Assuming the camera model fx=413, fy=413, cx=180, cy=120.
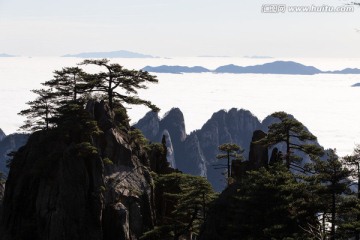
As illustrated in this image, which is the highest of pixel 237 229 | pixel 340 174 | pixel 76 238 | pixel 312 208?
pixel 340 174

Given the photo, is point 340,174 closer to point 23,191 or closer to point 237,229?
point 237,229

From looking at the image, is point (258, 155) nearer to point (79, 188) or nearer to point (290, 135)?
point (290, 135)

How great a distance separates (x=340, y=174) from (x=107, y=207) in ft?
76.3

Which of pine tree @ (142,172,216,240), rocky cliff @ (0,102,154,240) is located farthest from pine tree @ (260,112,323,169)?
rocky cliff @ (0,102,154,240)

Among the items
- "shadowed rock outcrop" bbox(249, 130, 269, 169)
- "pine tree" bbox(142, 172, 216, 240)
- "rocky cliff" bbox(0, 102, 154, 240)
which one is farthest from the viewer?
"shadowed rock outcrop" bbox(249, 130, 269, 169)

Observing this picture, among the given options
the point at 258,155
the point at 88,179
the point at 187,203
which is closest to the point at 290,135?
the point at 258,155

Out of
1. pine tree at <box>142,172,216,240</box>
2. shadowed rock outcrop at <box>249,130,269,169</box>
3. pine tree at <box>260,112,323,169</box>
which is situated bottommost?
pine tree at <box>142,172,216,240</box>

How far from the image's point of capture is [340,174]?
31484mm

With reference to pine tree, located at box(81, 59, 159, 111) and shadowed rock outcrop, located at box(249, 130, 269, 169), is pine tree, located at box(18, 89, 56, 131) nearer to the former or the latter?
pine tree, located at box(81, 59, 159, 111)

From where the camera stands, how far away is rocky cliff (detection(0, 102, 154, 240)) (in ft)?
133

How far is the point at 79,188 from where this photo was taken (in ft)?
135

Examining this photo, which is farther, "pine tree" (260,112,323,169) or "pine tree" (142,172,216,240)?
"pine tree" (260,112,323,169)

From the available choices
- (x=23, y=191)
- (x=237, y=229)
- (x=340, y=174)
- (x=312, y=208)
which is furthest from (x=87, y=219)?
(x=340, y=174)

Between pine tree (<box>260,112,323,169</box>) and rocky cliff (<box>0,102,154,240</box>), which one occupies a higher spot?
pine tree (<box>260,112,323,169</box>)
